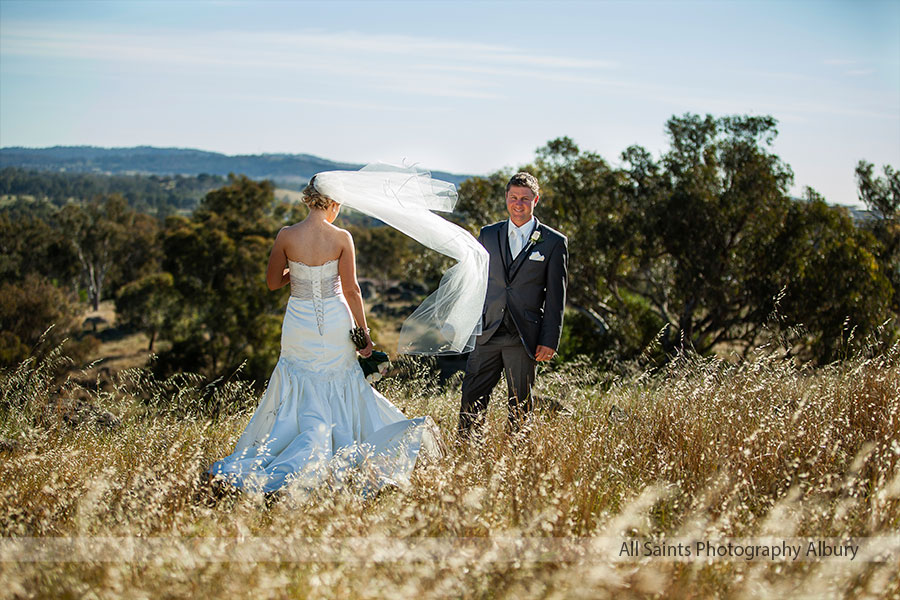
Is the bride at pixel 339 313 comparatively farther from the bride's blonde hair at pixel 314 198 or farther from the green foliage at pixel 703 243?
the green foliage at pixel 703 243

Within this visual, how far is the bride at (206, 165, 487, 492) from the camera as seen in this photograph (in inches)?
165

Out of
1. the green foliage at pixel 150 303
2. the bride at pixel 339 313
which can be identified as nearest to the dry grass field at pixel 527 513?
the bride at pixel 339 313

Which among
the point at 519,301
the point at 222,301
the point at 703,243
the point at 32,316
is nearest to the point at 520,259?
the point at 519,301

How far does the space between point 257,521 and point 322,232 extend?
1.98m

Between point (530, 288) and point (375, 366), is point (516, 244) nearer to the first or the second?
point (530, 288)

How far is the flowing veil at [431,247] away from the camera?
4.33m

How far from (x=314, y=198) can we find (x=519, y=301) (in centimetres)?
148

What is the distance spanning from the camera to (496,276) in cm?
459

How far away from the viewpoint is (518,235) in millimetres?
4578

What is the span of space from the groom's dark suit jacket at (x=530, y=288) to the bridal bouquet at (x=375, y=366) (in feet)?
2.11

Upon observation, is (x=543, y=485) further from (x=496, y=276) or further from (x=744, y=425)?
(x=496, y=276)

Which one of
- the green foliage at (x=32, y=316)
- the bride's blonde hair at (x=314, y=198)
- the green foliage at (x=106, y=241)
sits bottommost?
the green foliage at (x=32, y=316)

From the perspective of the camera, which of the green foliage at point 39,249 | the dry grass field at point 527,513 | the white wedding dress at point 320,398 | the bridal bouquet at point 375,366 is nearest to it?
the dry grass field at point 527,513

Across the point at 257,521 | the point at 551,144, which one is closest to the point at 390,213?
the point at 257,521
